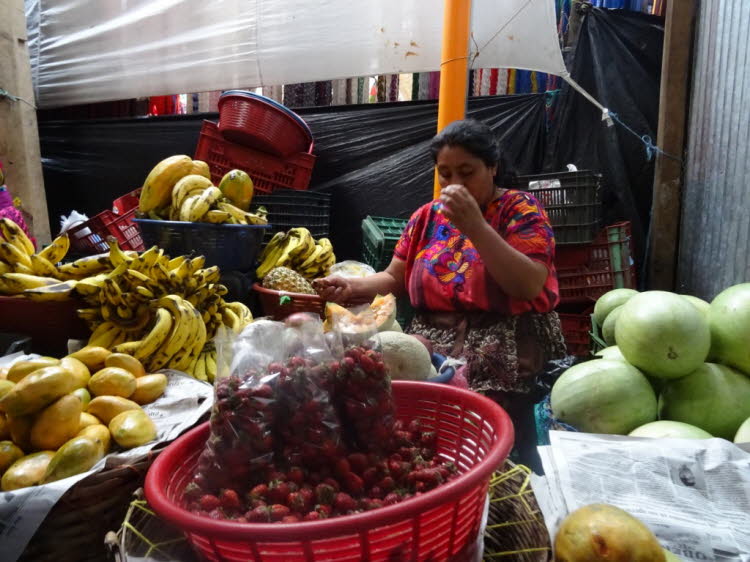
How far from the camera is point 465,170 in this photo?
198cm

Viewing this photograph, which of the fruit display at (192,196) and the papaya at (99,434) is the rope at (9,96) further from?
the papaya at (99,434)

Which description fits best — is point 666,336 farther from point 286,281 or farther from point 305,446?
point 286,281

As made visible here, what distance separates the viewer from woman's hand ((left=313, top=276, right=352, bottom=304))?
216 centimetres

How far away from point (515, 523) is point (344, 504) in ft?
1.37

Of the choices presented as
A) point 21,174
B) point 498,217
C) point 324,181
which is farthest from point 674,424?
point 21,174

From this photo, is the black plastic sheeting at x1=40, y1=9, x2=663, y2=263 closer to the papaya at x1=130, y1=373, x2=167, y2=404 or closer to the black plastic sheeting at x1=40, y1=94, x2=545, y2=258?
the black plastic sheeting at x1=40, y1=94, x2=545, y2=258

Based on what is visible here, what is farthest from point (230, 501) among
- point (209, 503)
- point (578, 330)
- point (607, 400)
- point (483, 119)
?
point (483, 119)

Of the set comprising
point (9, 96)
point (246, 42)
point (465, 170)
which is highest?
point (246, 42)

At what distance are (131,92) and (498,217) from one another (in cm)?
449

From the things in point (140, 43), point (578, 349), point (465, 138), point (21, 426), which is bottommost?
point (578, 349)

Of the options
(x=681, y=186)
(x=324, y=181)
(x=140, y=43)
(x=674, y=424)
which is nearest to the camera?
(x=674, y=424)

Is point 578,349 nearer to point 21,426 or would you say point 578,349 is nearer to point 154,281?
point 154,281

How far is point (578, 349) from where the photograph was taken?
3.44 m

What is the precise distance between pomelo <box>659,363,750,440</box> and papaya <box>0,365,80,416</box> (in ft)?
5.41
